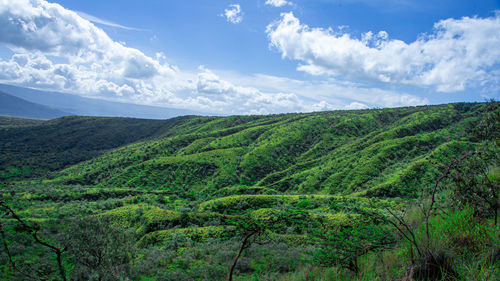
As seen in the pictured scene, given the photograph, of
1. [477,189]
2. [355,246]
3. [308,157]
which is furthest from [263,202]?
[308,157]

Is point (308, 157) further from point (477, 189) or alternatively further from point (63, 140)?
point (63, 140)

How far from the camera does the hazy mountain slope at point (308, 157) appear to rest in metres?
54.6

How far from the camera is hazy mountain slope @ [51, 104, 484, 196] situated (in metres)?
54.6

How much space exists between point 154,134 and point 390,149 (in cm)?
15139

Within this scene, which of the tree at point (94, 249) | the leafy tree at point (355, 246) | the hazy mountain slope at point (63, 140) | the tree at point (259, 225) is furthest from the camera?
the hazy mountain slope at point (63, 140)

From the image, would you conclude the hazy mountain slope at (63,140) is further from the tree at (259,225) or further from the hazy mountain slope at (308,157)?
the tree at (259,225)

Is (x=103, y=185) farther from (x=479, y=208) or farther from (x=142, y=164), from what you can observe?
(x=479, y=208)

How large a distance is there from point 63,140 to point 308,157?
143 metres

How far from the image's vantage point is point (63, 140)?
470 feet

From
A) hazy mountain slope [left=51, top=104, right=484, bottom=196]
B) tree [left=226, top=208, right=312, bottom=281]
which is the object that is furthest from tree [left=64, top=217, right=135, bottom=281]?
hazy mountain slope [left=51, top=104, right=484, bottom=196]

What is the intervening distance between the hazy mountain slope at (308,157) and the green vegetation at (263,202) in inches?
20.3

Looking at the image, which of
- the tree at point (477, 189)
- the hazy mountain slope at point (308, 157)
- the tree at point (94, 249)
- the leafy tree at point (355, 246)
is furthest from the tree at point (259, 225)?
the hazy mountain slope at point (308, 157)

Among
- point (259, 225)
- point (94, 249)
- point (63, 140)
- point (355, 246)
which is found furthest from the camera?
point (63, 140)

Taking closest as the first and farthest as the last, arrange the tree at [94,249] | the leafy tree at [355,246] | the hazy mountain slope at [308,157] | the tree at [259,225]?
the tree at [259,225] → the leafy tree at [355,246] → the tree at [94,249] → the hazy mountain slope at [308,157]
